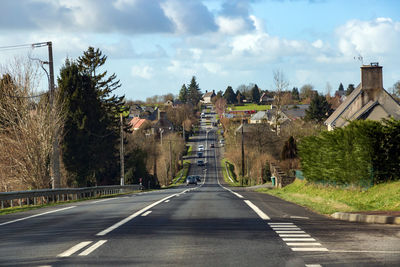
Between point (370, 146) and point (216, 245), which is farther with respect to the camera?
point (370, 146)

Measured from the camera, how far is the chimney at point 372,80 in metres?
49.5

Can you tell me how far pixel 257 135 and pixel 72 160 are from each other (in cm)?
3437

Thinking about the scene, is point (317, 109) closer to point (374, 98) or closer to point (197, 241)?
point (374, 98)

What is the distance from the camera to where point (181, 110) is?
17812 centimetres

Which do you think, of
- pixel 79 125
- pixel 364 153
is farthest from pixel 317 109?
pixel 364 153

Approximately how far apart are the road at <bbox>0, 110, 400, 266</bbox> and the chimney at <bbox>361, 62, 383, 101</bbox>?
125 feet

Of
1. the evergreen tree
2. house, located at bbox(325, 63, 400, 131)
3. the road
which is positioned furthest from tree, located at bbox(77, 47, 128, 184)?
the road

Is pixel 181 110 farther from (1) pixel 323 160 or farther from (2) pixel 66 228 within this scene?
(2) pixel 66 228

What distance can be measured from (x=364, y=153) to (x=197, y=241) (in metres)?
12.4

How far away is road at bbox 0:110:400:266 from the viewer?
25.8ft

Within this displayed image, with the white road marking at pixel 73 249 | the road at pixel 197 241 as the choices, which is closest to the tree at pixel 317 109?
the road at pixel 197 241

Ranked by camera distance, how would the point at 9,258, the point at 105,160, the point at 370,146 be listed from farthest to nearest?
1. the point at 105,160
2. the point at 370,146
3. the point at 9,258

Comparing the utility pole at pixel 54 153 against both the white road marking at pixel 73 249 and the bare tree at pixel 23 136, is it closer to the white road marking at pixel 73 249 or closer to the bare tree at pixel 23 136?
the bare tree at pixel 23 136

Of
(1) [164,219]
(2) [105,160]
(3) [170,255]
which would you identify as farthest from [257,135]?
(3) [170,255]
